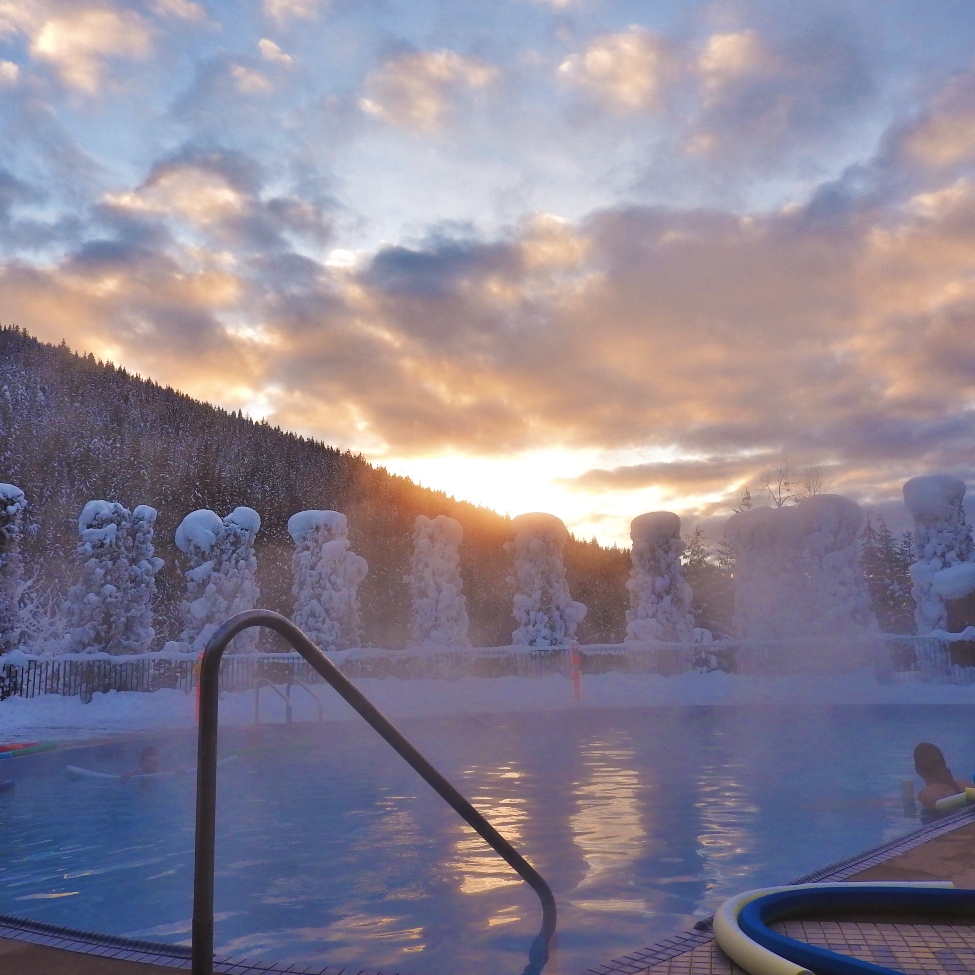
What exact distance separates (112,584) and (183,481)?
612cm

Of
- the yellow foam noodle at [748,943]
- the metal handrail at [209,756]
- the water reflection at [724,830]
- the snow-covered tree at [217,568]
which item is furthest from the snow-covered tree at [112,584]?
the yellow foam noodle at [748,943]

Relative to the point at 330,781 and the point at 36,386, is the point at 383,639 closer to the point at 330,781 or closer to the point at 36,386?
the point at 36,386

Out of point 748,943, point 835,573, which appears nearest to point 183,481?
point 835,573

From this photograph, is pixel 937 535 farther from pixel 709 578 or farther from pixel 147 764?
pixel 709 578

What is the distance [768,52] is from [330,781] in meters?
11.4

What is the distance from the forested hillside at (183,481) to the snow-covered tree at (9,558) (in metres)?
3.96

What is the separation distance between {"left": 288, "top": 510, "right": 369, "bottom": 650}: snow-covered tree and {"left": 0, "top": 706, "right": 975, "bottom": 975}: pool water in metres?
11.2

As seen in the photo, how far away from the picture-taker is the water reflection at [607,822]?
275 inches

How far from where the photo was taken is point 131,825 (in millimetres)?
9883

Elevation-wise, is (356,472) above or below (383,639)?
above

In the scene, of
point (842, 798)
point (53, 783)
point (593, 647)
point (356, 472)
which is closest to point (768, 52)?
point (842, 798)

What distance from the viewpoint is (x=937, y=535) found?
90.2 ft

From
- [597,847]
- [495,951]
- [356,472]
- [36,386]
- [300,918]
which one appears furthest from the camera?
[356,472]

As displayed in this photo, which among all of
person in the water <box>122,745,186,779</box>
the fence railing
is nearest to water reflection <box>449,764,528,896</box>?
person in the water <box>122,745,186,779</box>
